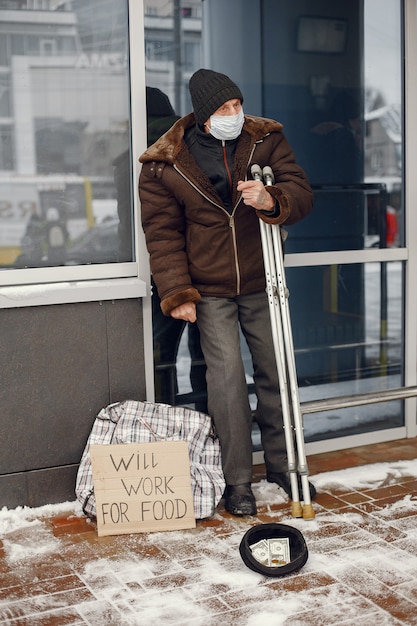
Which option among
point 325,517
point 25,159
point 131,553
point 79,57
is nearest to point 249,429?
point 325,517

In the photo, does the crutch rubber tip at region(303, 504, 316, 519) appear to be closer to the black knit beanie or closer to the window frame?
the window frame

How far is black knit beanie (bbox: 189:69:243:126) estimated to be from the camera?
355 cm

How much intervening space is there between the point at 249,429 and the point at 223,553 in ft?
2.16

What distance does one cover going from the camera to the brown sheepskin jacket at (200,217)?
3.65 m

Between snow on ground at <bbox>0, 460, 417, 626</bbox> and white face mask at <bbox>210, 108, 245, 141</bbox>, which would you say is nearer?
snow on ground at <bbox>0, 460, 417, 626</bbox>

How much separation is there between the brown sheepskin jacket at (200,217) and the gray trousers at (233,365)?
8cm

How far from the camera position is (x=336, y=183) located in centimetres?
437

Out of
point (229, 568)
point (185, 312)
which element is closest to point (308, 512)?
point (229, 568)

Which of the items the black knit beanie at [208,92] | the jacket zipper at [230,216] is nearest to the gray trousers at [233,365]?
the jacket zipper at [230,216]

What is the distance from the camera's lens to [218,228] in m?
3.70

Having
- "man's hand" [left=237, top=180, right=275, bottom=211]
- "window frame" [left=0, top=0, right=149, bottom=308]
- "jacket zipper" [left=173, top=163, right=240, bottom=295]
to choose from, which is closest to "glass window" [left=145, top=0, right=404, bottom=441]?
"window frame" [left=0, top=0, right=149, bottom=308]

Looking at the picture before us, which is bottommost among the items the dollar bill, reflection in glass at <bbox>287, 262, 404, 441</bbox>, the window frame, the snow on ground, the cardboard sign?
the snow on ground

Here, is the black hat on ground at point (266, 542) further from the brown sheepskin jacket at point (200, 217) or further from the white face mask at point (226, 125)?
the white face mask at point (226, 125)

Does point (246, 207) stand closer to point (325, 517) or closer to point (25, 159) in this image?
point (25, 159)
